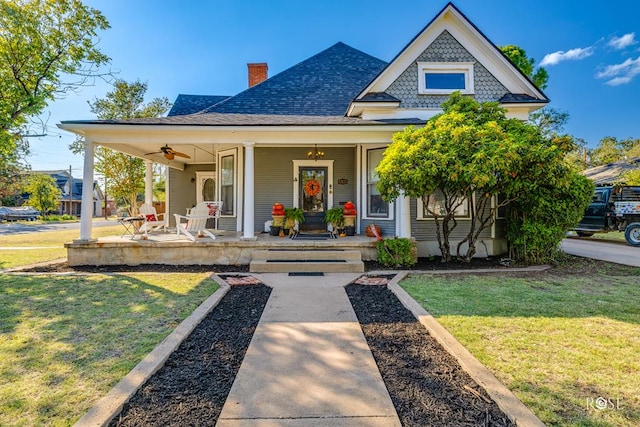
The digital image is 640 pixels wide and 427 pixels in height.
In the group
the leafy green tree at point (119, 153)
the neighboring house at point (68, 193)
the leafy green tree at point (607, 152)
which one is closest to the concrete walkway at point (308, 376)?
the leafy green tree at point (119, 153)

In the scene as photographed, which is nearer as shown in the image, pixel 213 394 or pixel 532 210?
pixel 213 394

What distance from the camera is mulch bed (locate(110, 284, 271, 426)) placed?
2098 mm

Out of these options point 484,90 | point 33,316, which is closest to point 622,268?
point 484,90

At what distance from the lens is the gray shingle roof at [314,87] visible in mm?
10188

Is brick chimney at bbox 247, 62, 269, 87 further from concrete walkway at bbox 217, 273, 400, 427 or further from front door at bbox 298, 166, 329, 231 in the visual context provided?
concrete walkway at bbox 217, 273, 400, 427

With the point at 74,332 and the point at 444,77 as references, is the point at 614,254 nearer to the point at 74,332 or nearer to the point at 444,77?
the point at 444,77

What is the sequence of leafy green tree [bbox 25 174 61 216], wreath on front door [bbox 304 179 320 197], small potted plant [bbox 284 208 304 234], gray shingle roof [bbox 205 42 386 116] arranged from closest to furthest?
small potted plant [bbox 284 208 304 234] < wreath on front door [bbox 304 179 320 197] < gray shingle roof [bbox 205 42 386 116] < leafy green tree [bbox 25 174 61 216]

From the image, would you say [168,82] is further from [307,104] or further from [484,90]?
[484,90]

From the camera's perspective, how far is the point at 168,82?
18375mm

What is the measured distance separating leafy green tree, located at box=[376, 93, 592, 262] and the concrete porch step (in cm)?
173

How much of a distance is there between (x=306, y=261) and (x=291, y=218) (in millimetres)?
2225

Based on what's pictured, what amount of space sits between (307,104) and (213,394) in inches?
371

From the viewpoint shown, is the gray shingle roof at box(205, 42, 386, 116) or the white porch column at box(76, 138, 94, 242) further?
the gray shingle roof at box(205, 42, 386, 116)

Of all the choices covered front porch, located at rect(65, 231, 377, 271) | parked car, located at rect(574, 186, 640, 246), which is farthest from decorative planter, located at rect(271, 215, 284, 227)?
parked car, located at rect(574, 186, 640, 246)
